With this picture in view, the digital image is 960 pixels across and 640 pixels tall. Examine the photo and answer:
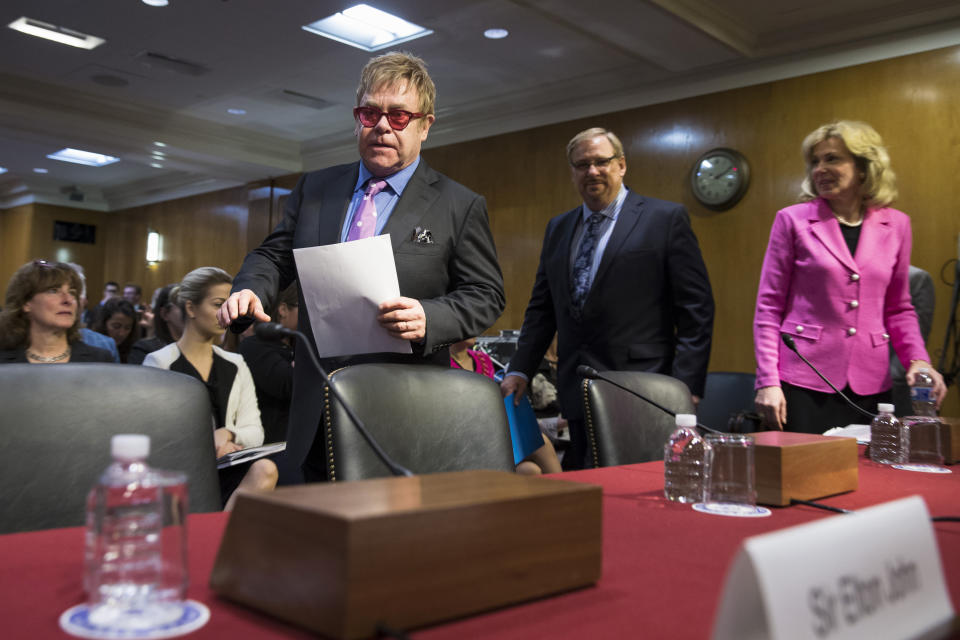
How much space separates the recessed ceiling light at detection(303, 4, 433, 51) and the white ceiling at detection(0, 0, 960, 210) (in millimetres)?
124

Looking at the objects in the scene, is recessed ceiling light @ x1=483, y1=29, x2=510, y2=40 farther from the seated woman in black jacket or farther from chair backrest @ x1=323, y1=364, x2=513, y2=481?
chair backrest @ x1=323, y1=364, x2=513, y2=481

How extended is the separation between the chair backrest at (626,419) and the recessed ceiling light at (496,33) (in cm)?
425

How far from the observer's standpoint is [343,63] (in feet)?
21.3

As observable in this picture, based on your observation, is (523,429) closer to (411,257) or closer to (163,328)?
(411,257)

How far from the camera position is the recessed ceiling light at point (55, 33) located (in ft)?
19.6

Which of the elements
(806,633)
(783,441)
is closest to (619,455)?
(783,441)

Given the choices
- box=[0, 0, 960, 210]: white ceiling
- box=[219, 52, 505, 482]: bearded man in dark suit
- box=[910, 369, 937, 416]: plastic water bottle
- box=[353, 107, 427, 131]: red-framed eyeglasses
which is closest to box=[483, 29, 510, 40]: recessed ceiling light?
box=[0, 0, 960, 210]: white ceiling

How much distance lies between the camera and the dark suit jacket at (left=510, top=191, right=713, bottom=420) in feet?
8.65

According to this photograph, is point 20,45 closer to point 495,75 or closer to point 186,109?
point 186,109

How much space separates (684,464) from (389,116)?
3.14 ft

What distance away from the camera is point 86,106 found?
25.5 ft

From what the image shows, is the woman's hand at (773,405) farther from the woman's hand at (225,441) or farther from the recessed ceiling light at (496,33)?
the recessed ceiling light at (496,33)

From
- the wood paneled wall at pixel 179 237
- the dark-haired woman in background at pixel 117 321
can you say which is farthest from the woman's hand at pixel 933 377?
the wood paneled wall at pixel 179 237

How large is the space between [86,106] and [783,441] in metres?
7.98
